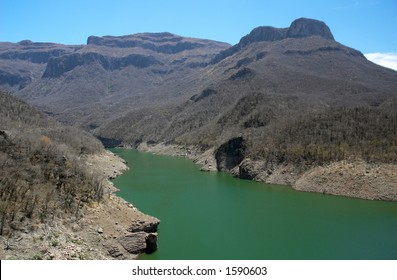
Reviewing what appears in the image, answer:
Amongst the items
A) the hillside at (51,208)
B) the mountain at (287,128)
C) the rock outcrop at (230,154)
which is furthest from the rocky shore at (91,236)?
the rock outcrop at (230,154)

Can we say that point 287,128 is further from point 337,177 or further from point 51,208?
point 51,208

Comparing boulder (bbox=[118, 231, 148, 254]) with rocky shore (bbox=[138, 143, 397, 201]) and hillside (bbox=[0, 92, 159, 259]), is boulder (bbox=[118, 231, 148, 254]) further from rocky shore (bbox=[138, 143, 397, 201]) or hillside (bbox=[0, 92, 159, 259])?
rocky shore (bbox=[138, 143, 397, 201])

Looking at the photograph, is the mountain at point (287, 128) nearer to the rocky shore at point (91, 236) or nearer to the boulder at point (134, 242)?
the rocky shore at point (91, 236)

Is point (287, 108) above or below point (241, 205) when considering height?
above

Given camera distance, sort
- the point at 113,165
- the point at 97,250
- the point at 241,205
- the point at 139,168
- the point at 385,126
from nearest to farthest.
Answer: the point at 97,250 → the point at 241,205 → the point at 385,126 → the point at 113,165 → the point at 139,168

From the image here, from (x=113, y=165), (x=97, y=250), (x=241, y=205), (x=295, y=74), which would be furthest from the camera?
(x=295, y=74)

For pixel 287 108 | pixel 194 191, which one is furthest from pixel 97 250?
pixel 287 108

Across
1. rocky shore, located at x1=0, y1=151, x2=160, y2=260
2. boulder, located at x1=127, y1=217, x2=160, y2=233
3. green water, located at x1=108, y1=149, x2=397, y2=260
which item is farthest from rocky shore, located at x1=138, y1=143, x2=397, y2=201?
rocky shore, located at x1=0, y1=151, x2=160, y2=260

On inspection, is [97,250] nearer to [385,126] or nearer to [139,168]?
[385,126]
